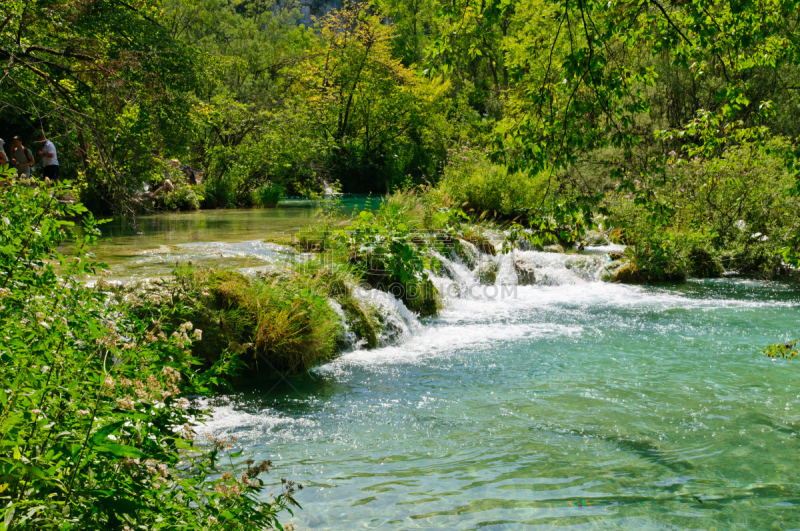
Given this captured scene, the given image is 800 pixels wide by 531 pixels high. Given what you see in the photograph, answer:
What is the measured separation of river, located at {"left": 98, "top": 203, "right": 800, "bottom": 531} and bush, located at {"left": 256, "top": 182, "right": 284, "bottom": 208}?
10708mm

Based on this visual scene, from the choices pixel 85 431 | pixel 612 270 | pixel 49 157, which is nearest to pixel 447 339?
pixel 85 431

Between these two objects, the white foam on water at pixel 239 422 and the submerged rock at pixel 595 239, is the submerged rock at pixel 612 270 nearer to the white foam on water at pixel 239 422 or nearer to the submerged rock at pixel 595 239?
the submerged rock at pixel 595 239

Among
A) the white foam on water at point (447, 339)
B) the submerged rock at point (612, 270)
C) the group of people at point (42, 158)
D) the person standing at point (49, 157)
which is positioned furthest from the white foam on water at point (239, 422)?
the submerged rock at point (612, 270)

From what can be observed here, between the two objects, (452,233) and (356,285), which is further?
(452,233)

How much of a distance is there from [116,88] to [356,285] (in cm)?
563

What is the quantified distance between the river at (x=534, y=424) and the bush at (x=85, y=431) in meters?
1.49

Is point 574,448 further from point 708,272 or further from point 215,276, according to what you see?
point 708,272

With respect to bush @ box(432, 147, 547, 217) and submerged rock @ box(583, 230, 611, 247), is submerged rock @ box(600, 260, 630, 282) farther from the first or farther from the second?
bush @ box(432, 147, 547, 217)

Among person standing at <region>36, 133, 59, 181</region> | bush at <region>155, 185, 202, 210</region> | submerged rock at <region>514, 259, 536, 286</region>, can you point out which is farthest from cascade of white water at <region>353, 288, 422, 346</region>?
bush at <region>155, 185, 202, 210</region>

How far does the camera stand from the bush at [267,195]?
20172 millimetres

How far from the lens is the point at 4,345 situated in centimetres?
210

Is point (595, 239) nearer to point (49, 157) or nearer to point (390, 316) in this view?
point (390, 316)

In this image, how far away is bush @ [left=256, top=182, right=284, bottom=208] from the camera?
20172 millimetres

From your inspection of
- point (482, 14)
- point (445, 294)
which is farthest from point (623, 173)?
point (445, 294)
